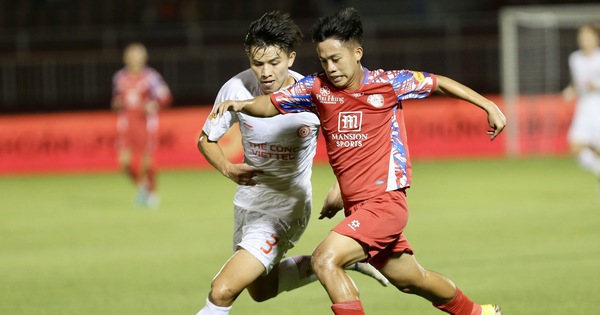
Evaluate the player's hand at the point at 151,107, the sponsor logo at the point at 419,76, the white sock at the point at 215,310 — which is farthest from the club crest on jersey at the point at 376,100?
the player's hand at the point at 151,107

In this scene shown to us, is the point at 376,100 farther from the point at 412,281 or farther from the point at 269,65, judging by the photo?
the point at 412,281

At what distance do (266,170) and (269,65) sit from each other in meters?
0.72

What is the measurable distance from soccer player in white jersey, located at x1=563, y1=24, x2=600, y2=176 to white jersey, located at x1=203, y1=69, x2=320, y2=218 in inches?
357

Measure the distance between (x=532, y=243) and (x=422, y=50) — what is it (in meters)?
11.7

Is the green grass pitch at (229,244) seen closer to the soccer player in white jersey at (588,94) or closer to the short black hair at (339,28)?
the soccer player in white jersey at (588,94)

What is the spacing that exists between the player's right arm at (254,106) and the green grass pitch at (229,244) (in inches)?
77.2

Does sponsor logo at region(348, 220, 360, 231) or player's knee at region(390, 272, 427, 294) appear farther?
player's knee at region(390, 272, 427, 294)

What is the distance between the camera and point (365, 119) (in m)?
5.40

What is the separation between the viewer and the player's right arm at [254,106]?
535cm

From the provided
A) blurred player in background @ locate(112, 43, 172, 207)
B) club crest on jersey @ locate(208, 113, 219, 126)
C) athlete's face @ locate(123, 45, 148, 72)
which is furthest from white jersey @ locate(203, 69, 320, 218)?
athlete's face @ locate(123, 45, 148, 72)

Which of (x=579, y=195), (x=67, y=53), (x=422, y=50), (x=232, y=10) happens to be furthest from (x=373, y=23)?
(x=579, y=195)

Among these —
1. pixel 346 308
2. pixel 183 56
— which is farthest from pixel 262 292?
pixel 183 56

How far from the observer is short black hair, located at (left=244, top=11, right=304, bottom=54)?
220 inches

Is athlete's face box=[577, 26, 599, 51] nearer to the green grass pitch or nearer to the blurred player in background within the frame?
the green grass pitch
